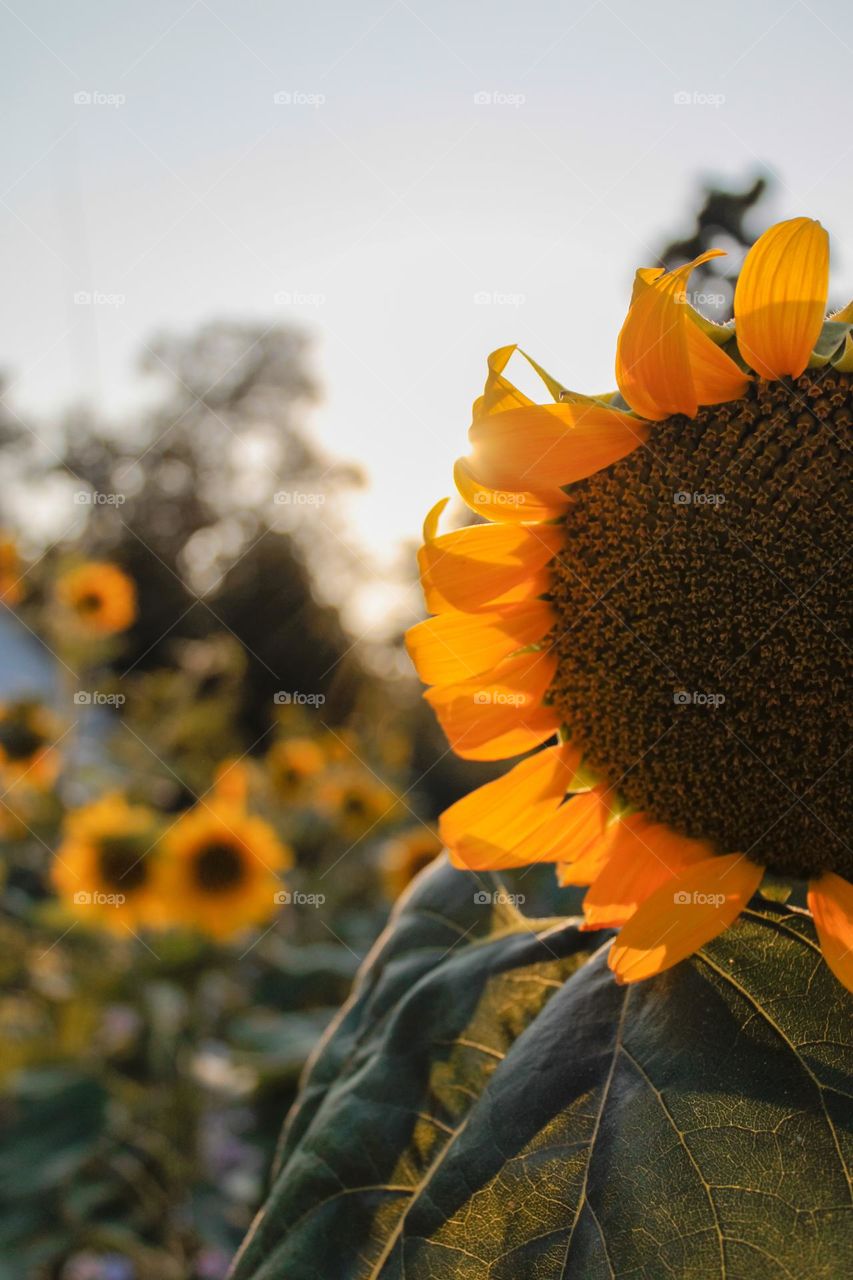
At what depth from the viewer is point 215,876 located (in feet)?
10.0

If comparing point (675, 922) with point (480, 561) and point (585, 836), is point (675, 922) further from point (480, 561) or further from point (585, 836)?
point (480, 561)

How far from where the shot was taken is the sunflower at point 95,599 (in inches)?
176

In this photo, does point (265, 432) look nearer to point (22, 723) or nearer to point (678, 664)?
point (22, 723)

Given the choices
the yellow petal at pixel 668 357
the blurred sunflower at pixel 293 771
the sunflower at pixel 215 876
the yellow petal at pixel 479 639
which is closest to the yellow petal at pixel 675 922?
the yellow petal at pixel 479 639

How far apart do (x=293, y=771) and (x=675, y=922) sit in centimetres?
363

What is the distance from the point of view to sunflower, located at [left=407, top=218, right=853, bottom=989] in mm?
712

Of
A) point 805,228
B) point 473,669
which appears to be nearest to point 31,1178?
Answer: point 473,669

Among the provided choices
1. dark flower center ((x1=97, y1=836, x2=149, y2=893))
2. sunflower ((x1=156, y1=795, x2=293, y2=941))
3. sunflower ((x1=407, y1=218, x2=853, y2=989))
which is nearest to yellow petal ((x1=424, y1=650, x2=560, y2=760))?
sunflower ((x1=407, y1=218, x2=853, y2=989))

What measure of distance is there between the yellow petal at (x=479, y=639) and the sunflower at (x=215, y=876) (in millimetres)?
2302

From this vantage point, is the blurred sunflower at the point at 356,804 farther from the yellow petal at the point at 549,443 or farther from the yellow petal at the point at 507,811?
the yellow petal at the point at 549,443

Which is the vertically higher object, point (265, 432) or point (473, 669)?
point (473, 669)

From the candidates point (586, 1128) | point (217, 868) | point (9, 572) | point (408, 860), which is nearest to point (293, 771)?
point (408, 860)

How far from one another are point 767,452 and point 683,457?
0.21 feet

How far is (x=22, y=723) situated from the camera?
3.96m
